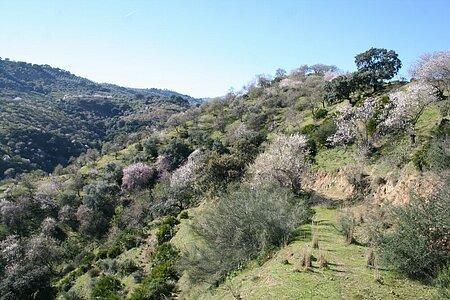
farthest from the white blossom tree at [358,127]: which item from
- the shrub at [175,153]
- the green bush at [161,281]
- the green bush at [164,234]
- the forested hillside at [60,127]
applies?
the forested hillside at [60,127]

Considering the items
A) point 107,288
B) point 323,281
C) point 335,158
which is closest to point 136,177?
point 107,288

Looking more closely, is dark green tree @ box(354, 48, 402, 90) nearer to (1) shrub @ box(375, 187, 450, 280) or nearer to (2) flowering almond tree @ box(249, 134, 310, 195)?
(2) flowering almond tree @ box(249, 134, 310, 195)

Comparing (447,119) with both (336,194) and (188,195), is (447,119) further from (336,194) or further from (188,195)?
(188,195)

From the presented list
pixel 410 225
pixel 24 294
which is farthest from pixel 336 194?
pixel 24 294

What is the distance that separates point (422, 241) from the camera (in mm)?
14508

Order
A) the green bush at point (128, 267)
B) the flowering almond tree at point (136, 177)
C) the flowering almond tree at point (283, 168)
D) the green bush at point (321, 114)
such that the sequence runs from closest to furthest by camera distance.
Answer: the green bush at point (128, 267) < the flowering almond tree at point (283, 168) < the green bush at point (321, 114) < the flowering almond tree at point (136, 177)

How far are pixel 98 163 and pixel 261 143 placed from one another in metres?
45.6

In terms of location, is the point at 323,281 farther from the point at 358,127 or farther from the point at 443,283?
the point at 358,127

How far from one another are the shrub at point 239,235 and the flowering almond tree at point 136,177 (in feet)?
147

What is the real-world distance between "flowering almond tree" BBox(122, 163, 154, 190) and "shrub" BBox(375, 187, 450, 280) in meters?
55.1

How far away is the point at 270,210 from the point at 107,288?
18324 mm

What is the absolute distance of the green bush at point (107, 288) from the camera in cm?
3176

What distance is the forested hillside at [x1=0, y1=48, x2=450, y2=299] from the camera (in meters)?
15.5

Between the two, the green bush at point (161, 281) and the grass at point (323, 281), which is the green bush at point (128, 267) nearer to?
the green bush at point (161, 281)
